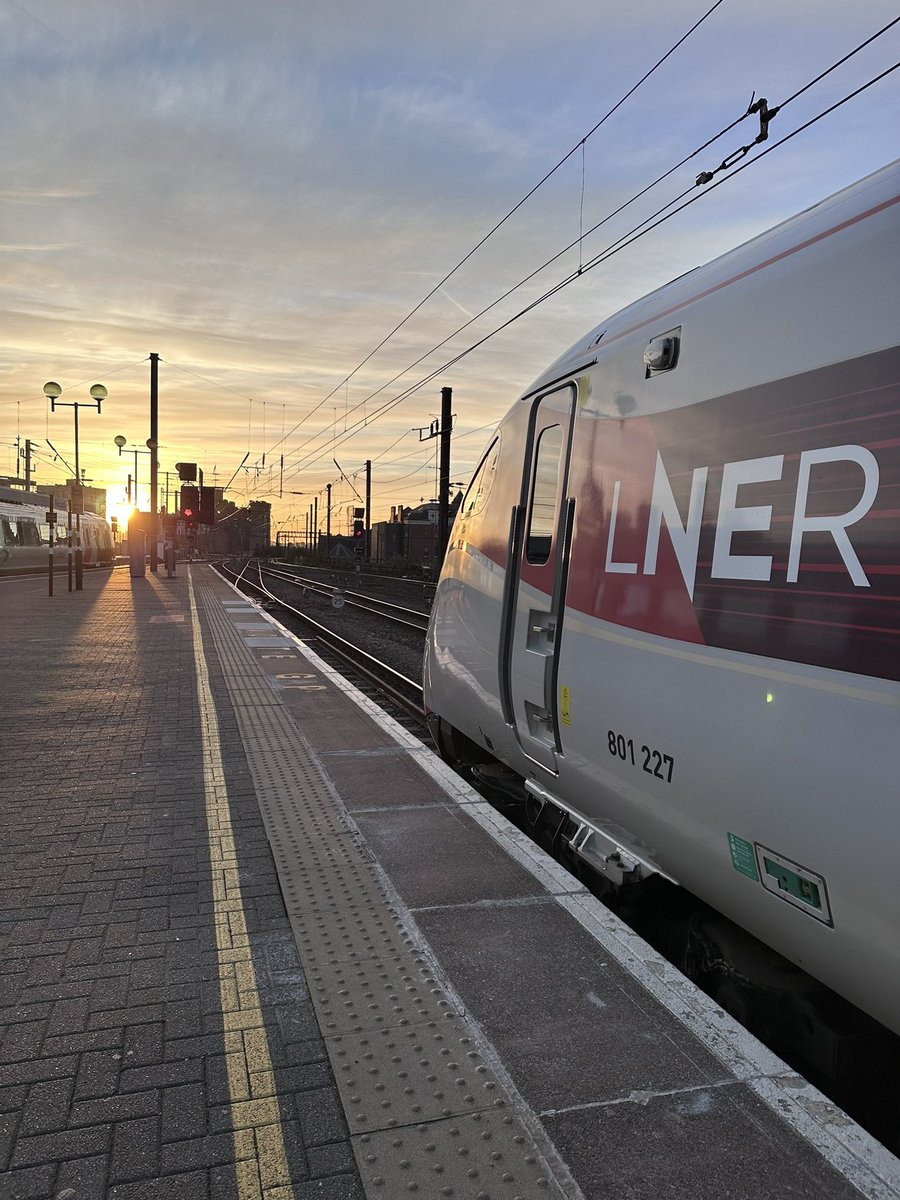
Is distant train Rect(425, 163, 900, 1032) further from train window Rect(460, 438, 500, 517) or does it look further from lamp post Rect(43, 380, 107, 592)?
lamp post Rect(43, 380, 107, 592)

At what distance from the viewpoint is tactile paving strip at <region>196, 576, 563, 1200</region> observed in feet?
7.50

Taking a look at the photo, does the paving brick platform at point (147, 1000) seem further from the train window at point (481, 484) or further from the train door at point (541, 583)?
the train window at point (481, 484)

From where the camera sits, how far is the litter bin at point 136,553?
113 ft

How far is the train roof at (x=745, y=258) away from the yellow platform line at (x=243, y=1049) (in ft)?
9.79

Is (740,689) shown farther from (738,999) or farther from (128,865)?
(128,865)

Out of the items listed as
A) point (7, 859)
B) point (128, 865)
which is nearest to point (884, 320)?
point (128, 865)

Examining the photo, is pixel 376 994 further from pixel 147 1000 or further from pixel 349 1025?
pixel 147 1000

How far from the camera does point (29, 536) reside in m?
37.2

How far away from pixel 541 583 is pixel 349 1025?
2.21 metres

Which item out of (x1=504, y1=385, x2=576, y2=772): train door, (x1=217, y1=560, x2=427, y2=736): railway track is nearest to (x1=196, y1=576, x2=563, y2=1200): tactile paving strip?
(x1=504, y1=385, x2=576, y2=772): train door

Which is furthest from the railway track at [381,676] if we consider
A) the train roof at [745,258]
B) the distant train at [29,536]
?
the distant train at [29,536]

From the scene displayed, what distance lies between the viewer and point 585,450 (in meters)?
4.04

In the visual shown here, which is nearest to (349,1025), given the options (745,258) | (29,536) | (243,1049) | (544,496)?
(243,1049)

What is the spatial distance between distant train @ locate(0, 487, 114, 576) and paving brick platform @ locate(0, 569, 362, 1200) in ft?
94.8
